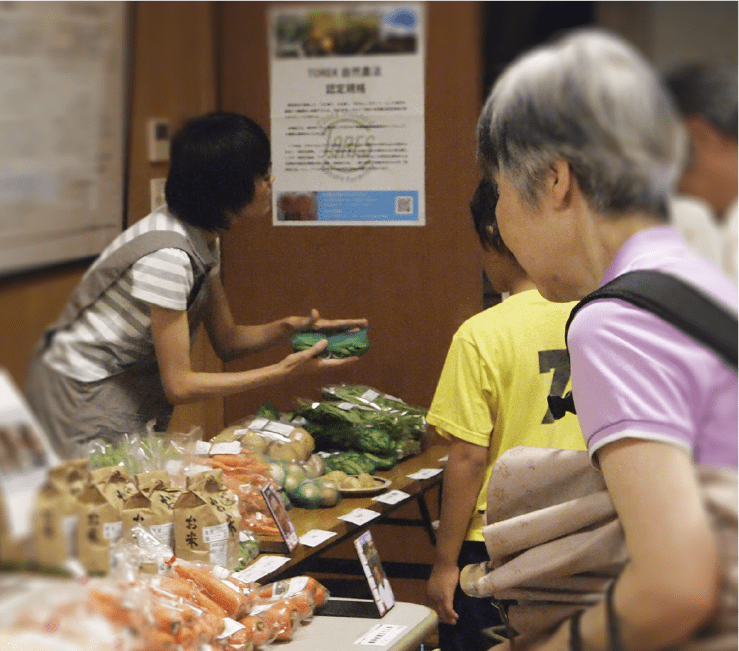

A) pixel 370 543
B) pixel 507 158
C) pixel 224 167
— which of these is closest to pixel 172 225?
pixel 224 167

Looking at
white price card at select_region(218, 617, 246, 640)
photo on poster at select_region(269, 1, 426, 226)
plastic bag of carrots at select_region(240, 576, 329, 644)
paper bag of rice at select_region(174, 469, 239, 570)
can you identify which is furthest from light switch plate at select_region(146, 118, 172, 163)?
plastic bag of carrots at select_region(240, 576, 329, 644)

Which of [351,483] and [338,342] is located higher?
[338,342]

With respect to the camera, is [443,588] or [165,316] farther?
[443,588]

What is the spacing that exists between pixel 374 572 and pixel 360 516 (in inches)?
5.7

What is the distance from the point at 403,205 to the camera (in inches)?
49.5

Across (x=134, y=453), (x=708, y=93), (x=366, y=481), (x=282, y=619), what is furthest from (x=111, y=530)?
(x=366, y=481)

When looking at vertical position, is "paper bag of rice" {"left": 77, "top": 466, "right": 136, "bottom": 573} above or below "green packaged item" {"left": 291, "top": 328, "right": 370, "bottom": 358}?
below

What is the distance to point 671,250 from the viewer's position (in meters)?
0.80

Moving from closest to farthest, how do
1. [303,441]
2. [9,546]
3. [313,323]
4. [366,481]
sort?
[9,546] < [313,323] < [303,441] < [366,481]

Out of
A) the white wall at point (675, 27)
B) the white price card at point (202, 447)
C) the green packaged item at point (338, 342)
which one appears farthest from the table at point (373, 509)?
the white wall at point (675, 27)

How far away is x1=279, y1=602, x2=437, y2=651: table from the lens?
1.93 m

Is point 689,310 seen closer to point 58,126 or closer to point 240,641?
point 58,126

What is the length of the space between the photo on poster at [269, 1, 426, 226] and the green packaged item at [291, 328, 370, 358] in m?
0.15

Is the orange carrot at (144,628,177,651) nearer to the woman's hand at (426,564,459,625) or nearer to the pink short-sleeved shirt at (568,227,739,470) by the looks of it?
the pink short-sleeved shirt at (568,227,739,470)
